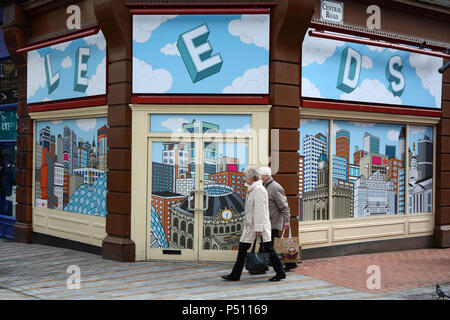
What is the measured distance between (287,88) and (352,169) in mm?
2454

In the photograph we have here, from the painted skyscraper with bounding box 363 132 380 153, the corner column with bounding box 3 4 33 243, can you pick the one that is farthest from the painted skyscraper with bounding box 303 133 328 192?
the corner column with bounding box 3 4 33 243

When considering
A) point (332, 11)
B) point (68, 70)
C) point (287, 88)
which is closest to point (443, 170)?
point (332, 11)

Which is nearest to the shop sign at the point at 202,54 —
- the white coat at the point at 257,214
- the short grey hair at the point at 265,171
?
the short grey hair at the point at 265,171

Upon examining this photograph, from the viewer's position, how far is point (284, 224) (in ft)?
28.4

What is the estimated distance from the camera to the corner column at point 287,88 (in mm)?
9336

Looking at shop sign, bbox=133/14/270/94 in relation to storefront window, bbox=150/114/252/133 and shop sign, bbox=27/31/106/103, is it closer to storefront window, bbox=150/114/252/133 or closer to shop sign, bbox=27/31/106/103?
storefront window, bbox=150/114/252/133

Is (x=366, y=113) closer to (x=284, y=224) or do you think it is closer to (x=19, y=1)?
(x=284, y=224)

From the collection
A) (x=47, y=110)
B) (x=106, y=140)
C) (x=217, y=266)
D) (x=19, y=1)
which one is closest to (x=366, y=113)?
(x=217, y=266)

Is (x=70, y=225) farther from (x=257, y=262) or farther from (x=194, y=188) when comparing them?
(x=257, y=262)

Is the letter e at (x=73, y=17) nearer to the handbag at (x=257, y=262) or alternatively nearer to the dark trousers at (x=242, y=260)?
the dark trousers at (x=242, y=260)

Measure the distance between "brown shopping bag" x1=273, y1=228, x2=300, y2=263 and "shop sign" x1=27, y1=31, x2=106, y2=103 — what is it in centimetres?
429

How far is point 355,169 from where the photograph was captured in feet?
36.3

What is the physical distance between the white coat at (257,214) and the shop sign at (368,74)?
2577 millimetres
